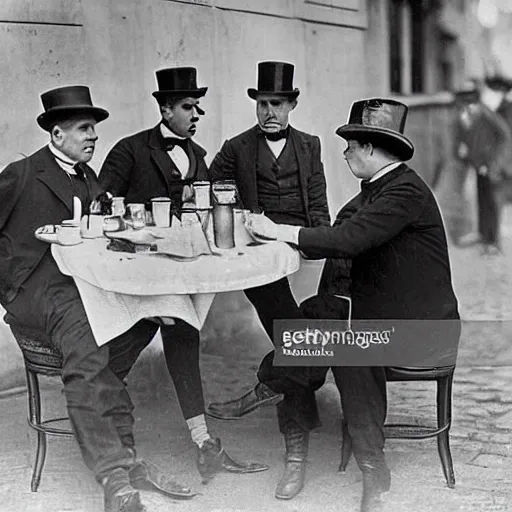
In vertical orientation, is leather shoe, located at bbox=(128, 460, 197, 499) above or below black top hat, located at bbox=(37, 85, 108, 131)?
below

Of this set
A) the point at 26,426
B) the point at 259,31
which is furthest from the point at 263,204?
the point at 26,426

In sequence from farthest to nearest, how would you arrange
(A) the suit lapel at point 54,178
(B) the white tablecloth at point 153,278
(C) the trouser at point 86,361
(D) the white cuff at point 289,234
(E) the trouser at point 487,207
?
(E) the trouser at point 487,207 < (A) the suit lapel at point 54,178 < (D) the white cuff at point 289,234 < (C) the trouser at point 86,361 < (B) the white tablecloth at point 153,278

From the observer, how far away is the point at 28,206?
406cm

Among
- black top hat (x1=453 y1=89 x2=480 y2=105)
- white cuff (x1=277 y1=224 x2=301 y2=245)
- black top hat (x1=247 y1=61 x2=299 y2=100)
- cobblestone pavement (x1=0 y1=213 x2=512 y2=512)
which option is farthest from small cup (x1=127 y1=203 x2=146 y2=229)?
black top hat (x1=453 y1=89 x2=480 y2=105)

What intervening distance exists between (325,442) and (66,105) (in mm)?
1724

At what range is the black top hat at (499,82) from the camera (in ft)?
15.8

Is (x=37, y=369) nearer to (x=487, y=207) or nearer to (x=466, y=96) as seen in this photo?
(x=466, y=96)

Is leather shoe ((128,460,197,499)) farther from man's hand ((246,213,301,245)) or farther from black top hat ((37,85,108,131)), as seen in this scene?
black top hat ((37,85,108,131))

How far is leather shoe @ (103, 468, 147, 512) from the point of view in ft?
12.5

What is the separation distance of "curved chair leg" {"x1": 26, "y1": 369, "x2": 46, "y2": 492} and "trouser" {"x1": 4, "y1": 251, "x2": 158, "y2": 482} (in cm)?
22

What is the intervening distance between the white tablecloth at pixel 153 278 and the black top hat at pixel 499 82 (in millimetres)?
1494

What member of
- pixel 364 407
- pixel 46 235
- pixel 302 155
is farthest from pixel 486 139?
pixel 46 235

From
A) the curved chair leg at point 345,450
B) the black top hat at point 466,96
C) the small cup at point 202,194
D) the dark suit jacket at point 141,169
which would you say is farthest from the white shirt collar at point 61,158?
the black top hat at point 466,96

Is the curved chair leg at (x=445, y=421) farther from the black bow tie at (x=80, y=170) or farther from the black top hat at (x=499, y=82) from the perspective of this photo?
the black bow tie at (x=80, y=170)
